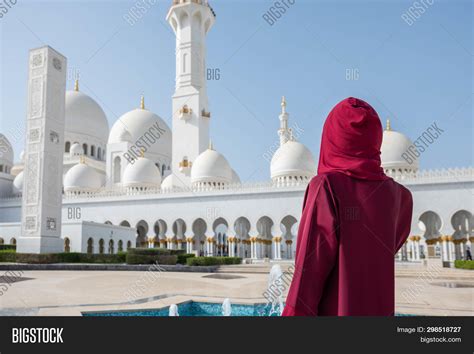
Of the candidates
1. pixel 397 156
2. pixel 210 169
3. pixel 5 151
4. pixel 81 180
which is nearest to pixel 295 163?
pixel 210 169

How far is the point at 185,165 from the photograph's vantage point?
28016 mm

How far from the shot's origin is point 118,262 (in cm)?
1605

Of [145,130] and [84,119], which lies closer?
[84,119]

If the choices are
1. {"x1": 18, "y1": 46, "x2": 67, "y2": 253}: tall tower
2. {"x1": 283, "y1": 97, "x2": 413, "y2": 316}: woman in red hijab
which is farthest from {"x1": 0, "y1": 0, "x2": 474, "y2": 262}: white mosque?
{"x1": 283, "y1": 97, "x2": 413, "y2": 316}: woman in red hijab

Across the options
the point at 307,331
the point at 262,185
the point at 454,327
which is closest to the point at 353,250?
the point at 307,331

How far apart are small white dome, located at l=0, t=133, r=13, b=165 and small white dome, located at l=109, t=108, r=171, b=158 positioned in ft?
27.4

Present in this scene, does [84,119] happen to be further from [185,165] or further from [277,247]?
[277,247]

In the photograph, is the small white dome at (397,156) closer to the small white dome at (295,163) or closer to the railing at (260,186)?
the railing at (260,186)

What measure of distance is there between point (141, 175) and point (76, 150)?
26.4 ft

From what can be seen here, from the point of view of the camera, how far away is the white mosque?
20.6m

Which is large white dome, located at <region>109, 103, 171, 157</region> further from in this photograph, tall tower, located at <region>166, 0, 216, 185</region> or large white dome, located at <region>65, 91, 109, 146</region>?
tall tower, located at <region>166, 0, 216, 185</region>

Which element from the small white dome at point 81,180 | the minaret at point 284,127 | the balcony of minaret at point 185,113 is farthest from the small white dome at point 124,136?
the minaret at point 284,127

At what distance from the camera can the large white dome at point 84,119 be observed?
34469 millimetres

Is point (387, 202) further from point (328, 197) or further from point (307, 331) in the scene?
point (307, 331)
